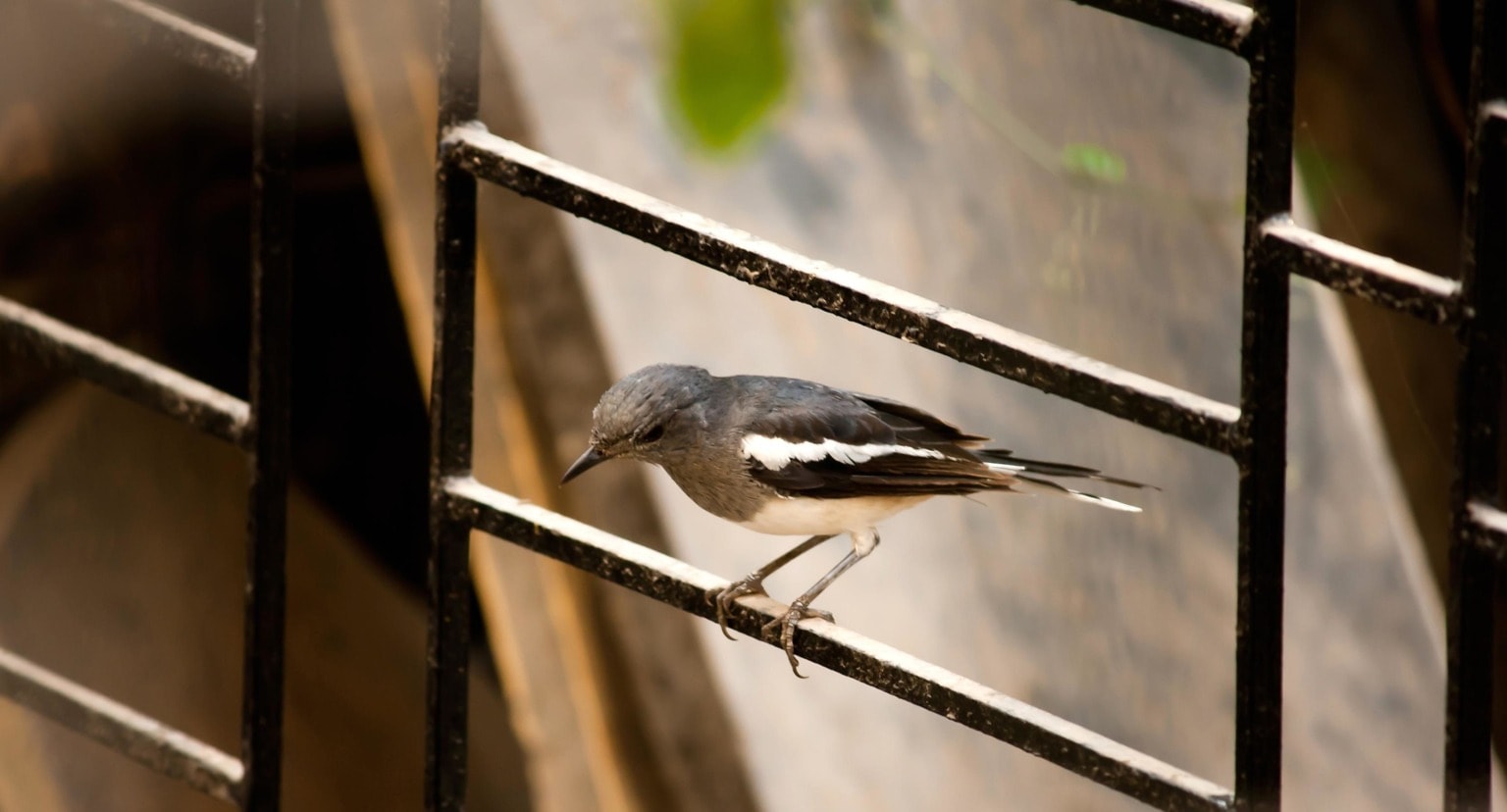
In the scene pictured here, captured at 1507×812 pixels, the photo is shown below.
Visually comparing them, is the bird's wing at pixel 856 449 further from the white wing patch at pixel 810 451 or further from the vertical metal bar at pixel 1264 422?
the vertical metal bar at pixel 1264 422

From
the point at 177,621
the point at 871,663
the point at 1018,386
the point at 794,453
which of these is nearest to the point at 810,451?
the point at 794,453

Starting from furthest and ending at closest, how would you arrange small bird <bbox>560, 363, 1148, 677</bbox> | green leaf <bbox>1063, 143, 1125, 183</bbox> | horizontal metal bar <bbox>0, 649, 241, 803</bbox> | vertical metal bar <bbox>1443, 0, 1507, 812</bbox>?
green leaf <bbox>1063, 143, 1125, 183</bbox>, horizontal metal bar <bbox>0, 649, 241, 803</bbox>, small bird <bbox>560, 363, 1148, 677</bbox>, vertical metal bar <bbox>1443, 0, 1507, 812</bbox>

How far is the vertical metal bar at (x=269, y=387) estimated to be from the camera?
205cm

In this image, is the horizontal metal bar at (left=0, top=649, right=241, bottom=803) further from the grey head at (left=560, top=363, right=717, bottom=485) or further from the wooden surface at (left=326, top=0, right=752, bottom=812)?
the wooden surface at (left=326, top=0, right=752, bottom=812)

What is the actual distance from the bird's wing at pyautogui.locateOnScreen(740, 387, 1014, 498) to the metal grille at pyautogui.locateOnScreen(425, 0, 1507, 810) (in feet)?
0.97

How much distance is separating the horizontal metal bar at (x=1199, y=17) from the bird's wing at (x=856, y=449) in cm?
61

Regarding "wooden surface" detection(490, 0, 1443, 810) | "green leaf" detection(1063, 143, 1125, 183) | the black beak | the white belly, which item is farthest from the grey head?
"green leaf" detection(1063, 143, 1125, 183)

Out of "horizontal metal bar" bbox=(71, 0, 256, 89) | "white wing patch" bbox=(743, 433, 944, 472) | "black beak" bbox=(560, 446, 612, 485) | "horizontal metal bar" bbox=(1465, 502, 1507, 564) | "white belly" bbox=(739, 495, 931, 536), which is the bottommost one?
"white belly" bbox=(739, 495, 931, 536)

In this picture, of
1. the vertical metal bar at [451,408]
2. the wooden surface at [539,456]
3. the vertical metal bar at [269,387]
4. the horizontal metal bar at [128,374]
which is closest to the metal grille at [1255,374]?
the vertical metal bar at [451,408]

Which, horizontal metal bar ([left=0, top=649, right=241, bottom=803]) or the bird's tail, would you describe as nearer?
the bird's tail

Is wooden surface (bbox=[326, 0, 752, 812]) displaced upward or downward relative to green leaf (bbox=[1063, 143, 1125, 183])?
downward

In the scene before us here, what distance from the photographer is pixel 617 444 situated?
2.05 m

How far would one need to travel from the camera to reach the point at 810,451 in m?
2.06

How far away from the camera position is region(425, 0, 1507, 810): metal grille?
4.38ft
